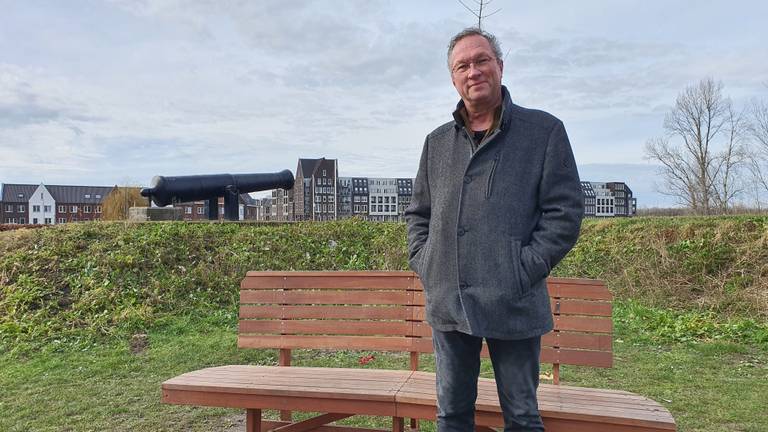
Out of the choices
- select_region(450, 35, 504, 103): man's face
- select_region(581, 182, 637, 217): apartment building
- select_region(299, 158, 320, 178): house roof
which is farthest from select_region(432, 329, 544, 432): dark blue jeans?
select_region(299, 158, 320, 178): house roof

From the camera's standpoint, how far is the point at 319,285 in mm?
4117

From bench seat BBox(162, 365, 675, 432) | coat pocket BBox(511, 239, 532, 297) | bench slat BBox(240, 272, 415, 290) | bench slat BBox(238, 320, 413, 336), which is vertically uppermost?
coat pocket BBox(511, 239, 532, 297)

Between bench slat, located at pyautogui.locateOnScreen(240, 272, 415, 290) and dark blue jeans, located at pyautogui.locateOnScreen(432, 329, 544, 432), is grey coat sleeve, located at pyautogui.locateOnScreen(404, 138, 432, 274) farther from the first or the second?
bench slat, located at pyautogui.locateOnScreen(240, 272, 415, 290)

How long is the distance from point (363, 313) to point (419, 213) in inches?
59.6

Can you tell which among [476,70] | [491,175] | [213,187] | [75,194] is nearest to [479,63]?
[476,70]

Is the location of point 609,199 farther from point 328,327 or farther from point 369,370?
point 369,370

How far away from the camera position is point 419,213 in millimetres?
2738

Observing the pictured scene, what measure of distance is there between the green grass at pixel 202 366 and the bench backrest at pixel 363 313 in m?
0.78

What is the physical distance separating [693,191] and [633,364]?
28044 millimetres

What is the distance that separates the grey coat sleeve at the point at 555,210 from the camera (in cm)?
229

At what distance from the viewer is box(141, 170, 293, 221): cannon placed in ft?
42.0

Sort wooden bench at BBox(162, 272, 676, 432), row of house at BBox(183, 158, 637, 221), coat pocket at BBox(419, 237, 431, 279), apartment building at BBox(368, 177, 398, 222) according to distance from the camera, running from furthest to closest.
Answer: apartment building at BBox(368, 177, 398, 222), row of house at BBox(183, 158, 637, 221), wooden bench at BBox(162, 272, 676, 432), coat pocket at BBox(419, 237, 431, 279)

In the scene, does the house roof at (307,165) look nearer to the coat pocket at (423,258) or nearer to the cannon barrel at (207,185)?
the cannon barrel at (207,185)

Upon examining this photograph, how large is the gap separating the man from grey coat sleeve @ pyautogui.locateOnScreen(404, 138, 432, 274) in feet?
0.29
